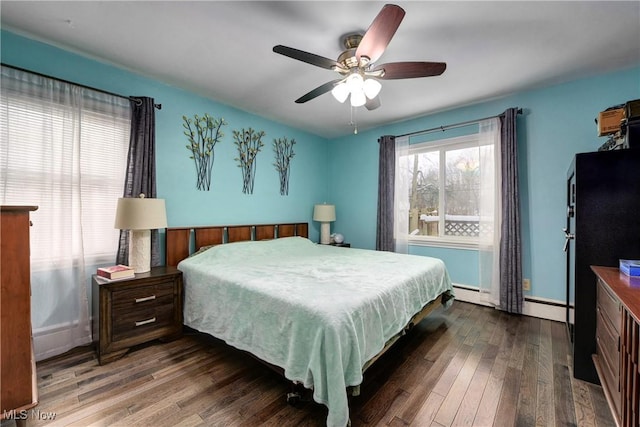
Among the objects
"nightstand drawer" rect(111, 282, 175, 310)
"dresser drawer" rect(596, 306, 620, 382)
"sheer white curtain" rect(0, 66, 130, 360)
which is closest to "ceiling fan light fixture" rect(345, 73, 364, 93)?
"dresser drawer" rect(596, 306, 620, 382)

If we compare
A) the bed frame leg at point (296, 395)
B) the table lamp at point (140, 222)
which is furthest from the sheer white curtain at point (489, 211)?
the table lamp at point (140, 222)

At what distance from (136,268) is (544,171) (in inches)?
169

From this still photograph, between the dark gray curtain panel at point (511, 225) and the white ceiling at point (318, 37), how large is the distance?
535 millimetres

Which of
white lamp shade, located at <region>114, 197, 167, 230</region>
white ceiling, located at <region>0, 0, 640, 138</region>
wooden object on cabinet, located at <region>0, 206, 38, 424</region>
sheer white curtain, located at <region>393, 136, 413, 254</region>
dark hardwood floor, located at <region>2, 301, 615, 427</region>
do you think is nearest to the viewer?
wooden object on cabinet, located at <region>0, 206, 38, 424</region>

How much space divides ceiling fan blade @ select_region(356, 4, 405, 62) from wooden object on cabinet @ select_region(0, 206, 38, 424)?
1.94 metres

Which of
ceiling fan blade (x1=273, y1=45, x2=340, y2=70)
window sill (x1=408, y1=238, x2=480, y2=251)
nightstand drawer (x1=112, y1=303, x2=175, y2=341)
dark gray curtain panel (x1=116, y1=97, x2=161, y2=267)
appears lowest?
nightstand drawer (x1=112, y1=303, x2=175, y2=341)

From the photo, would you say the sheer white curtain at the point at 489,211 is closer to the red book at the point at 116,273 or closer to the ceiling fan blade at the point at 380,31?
the ceiling fan blade at the point at 380,31

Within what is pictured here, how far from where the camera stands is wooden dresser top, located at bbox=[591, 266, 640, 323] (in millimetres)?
1098

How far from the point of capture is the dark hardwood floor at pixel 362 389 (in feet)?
4.87

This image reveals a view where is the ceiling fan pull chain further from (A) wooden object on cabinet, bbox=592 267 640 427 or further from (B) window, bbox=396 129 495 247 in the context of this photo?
(A) wooden object on cabinet, bbox=592 267 640 427

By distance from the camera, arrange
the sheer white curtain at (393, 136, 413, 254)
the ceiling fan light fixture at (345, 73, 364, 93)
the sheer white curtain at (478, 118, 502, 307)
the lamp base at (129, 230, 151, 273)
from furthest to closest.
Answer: the sheer white curtain at (393, 136, 413, 254)
the sheer white curtain at (478, 118, 502, 307)
the lamp base at (129, 230, 151, 273)
the ceiling fan light fixture at (345, 73, 364, 93)

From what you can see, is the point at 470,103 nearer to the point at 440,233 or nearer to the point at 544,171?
the point at 544,171

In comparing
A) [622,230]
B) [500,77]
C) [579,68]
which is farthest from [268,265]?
[579,68]

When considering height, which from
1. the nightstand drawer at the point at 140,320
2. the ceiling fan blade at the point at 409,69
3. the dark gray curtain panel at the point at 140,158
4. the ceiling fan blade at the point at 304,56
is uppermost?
the ceiling fan blade at the point at 304,56
